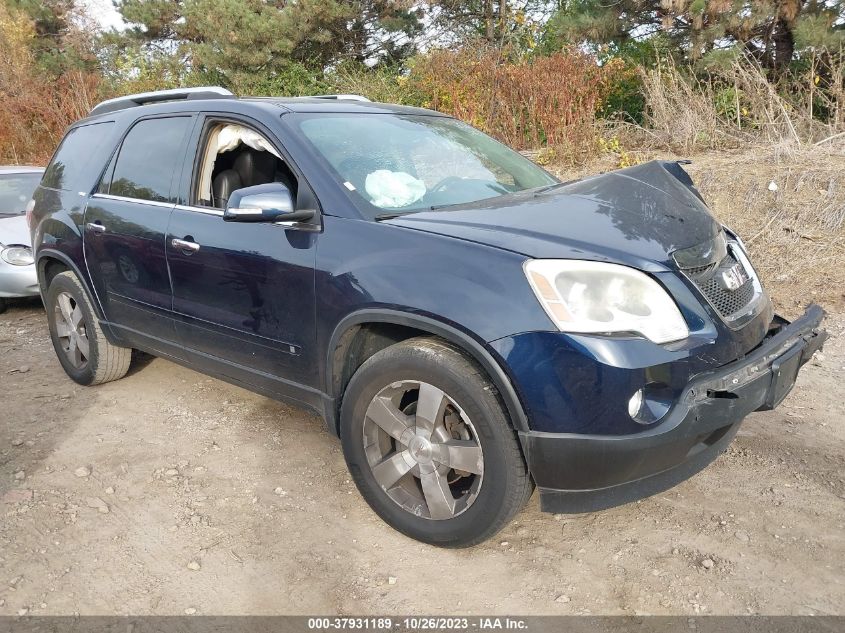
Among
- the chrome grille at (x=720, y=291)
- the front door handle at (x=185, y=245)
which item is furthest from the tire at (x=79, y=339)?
the chrome grille at (x=720, y=291)

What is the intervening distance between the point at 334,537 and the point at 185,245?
163 cm

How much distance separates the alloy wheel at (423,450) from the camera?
255 centimetres

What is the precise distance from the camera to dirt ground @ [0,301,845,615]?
8.08ft

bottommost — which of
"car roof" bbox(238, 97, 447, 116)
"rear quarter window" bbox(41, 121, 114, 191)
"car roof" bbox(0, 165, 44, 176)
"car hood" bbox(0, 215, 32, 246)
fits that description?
"car hood" bbox(0, 215, 32, 246)

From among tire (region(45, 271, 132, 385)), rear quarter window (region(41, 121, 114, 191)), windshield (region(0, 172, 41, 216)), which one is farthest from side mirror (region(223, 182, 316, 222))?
windshield (region(0, 172, 41, 216))

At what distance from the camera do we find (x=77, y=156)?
14.9 ft

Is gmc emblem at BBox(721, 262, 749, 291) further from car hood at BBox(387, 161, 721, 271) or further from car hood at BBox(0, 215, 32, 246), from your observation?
car hood at BBox(0, 215, 32, 246)

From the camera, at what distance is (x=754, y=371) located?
2.50 meters

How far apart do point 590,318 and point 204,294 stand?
6.53 ft

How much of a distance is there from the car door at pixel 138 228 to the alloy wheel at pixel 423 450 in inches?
61.0

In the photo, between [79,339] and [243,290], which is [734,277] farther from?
[79,339]

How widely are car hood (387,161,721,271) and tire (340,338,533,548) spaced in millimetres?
479

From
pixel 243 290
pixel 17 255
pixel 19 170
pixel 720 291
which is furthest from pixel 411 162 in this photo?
pixel 19 170

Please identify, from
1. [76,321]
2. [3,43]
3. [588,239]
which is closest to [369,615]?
[588,239]
